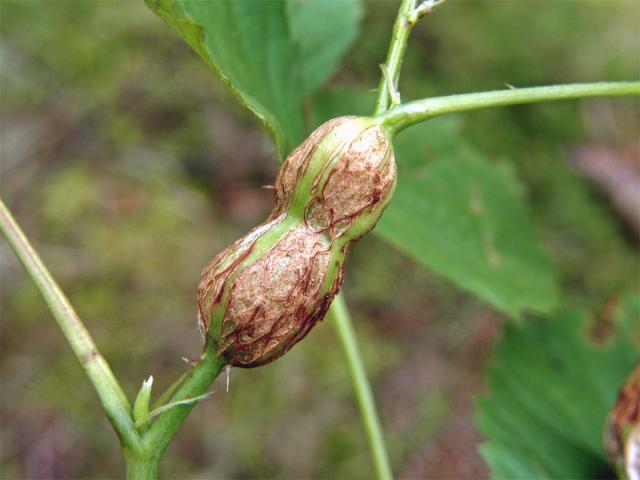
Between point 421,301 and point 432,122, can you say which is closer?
point 432,122

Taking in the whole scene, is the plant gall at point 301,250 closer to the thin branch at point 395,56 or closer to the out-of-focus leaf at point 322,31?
the thin branch at point 395,56

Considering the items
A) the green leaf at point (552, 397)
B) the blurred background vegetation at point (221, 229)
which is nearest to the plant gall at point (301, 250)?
the green leaf at point (552, 397)

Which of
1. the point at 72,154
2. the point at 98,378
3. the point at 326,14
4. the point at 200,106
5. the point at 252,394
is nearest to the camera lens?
the point at 98,378

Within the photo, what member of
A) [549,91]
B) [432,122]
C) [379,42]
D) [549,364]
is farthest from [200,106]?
[549,91]

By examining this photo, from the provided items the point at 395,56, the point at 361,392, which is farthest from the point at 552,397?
the point at 395,56

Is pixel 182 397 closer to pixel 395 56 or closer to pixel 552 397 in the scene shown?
pixel 395 56

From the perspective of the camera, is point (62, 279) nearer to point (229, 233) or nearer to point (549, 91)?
point (229, 233)
